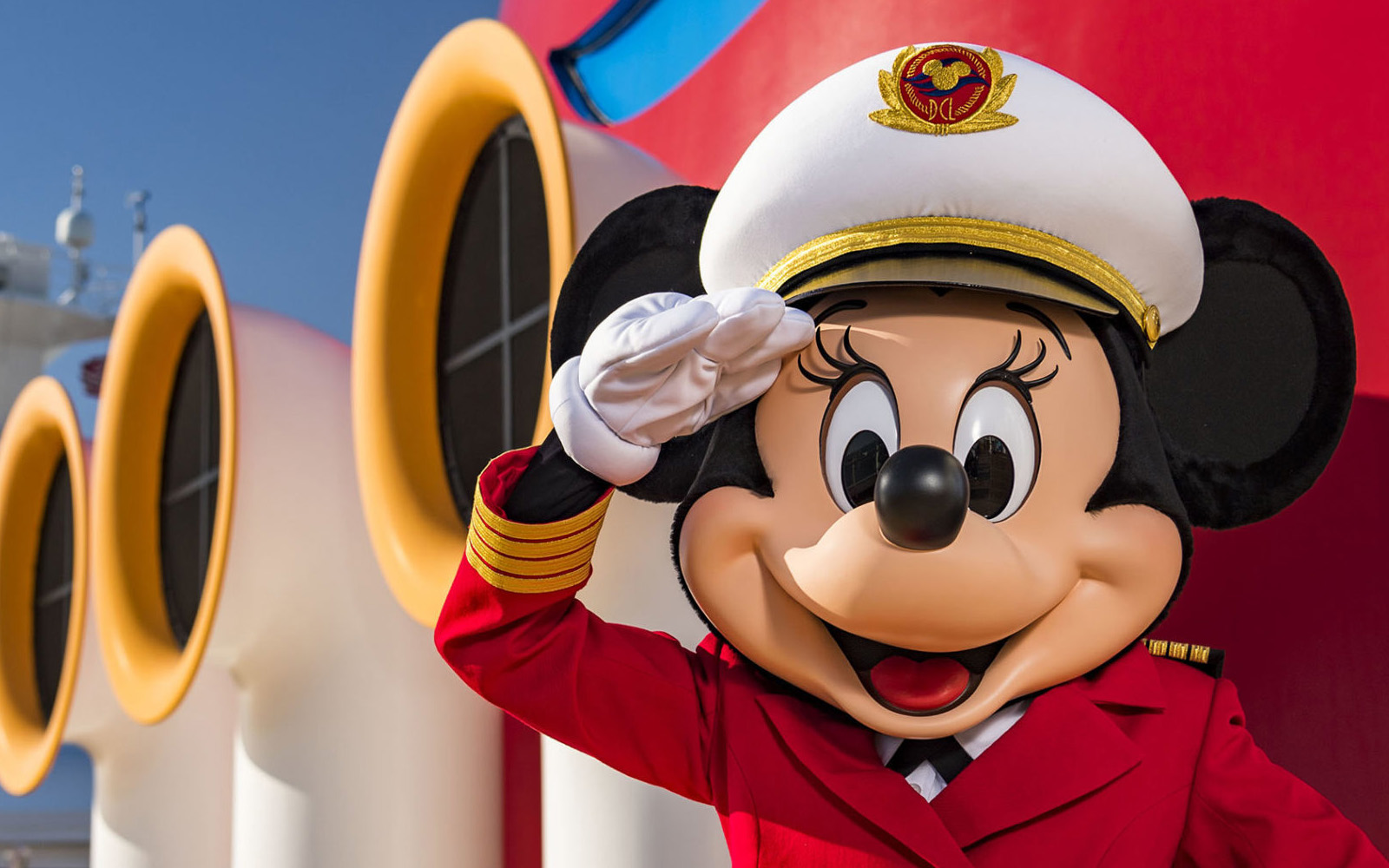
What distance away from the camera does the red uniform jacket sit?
1494 millimetres

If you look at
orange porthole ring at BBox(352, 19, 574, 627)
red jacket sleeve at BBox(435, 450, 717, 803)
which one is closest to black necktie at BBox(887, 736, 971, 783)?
red jacket sleeve at BBox(435, 450, 717, 803)

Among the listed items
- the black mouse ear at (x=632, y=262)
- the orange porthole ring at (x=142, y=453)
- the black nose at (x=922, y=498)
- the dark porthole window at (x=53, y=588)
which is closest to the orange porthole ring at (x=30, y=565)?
the dark porthole window at (x=53, y=588)

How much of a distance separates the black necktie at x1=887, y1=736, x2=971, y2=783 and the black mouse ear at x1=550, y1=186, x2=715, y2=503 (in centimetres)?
42

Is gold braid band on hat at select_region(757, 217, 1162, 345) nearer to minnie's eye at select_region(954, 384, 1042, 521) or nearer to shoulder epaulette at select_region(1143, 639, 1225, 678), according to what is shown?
minnie's eye at select_region(954, 384, 1042, 521)

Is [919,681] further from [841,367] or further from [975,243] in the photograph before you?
[975,243]

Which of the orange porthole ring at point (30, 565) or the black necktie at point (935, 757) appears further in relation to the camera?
the orange porthole ring at point (30, 565)

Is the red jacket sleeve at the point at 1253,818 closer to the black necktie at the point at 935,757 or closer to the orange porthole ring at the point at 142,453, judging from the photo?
the black necktie at the point at 935,757

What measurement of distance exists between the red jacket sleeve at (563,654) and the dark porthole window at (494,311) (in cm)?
160

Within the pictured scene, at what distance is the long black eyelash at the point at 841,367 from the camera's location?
1.54m

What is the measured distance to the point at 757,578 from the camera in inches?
62.2

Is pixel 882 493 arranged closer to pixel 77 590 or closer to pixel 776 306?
pixel 776 306

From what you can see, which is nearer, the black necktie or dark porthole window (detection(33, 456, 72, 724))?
the black necktie

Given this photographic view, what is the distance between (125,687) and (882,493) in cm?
312

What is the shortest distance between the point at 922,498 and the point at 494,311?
2.25m
